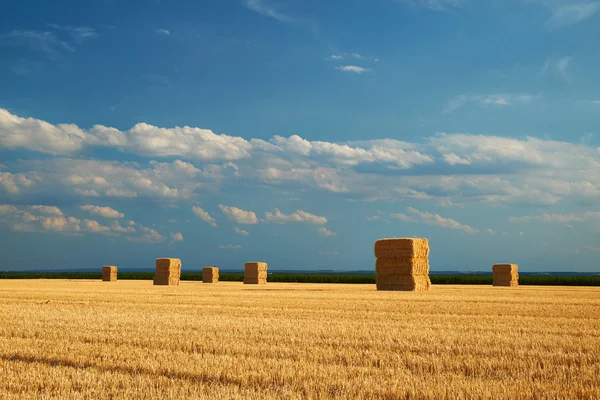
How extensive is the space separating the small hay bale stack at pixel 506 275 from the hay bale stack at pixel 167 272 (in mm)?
22352

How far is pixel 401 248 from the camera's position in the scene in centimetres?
2820

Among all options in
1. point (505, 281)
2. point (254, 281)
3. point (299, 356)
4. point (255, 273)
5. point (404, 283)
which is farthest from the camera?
point (254, 281)

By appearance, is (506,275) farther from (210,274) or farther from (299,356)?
(299,356)

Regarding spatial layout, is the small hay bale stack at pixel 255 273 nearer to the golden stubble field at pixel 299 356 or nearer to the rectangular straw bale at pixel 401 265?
the rectangular straw bale at pixel 401 265

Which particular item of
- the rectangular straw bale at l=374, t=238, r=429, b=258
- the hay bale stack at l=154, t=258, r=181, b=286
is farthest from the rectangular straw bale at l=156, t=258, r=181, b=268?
the rectangular straw bale at l=374, t=238, r=429, b=258

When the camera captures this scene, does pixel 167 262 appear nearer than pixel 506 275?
Yes

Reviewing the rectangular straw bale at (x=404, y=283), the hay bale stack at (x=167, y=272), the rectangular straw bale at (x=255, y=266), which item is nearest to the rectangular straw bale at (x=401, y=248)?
the rectangular straw bale at (x=404, y=283)

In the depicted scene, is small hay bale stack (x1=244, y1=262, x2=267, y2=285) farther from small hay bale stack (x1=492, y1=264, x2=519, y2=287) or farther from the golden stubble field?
the golden stubble field

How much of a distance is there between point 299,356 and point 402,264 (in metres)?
20.8

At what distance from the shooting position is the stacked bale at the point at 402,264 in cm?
2795

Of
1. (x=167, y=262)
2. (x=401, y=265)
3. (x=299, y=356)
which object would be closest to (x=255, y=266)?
(x=167, y=262)

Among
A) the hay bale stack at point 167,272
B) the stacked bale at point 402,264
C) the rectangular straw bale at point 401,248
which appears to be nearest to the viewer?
the stacked bale at point 402,264

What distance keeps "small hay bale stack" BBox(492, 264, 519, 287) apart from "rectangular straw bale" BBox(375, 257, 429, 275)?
1565 cm

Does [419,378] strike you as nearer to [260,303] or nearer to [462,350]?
[462,350]
